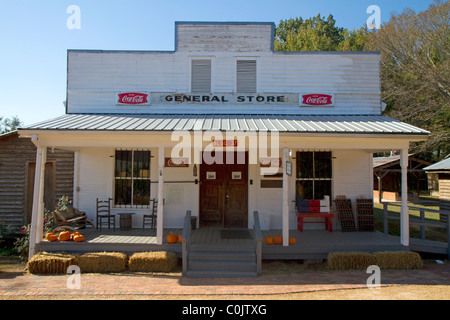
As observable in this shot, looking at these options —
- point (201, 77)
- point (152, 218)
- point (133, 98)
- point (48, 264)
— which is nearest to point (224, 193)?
point (152, 218)

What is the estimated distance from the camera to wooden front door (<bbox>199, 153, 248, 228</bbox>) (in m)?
9.48

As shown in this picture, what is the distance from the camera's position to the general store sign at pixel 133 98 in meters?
9.90

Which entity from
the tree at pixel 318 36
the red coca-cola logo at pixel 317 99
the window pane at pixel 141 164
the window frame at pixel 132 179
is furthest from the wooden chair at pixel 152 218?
the tree at pixel 318 36

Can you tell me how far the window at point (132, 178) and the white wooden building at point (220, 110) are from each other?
0.03m

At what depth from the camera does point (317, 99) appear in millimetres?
9930

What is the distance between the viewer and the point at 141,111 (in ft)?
32.4

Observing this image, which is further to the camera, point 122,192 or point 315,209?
point 122,192

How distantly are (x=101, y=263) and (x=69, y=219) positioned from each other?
2303mm

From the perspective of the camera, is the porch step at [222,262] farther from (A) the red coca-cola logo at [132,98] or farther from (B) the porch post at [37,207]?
(A) the red coca-cola logo at [132,98]

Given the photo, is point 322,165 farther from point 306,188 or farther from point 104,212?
point 104,212

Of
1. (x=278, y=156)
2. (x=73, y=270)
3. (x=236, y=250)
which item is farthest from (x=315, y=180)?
(x=73, y=270)

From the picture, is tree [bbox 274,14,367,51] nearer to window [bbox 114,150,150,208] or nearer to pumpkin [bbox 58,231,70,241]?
window [bbox 114,150,150,208]
